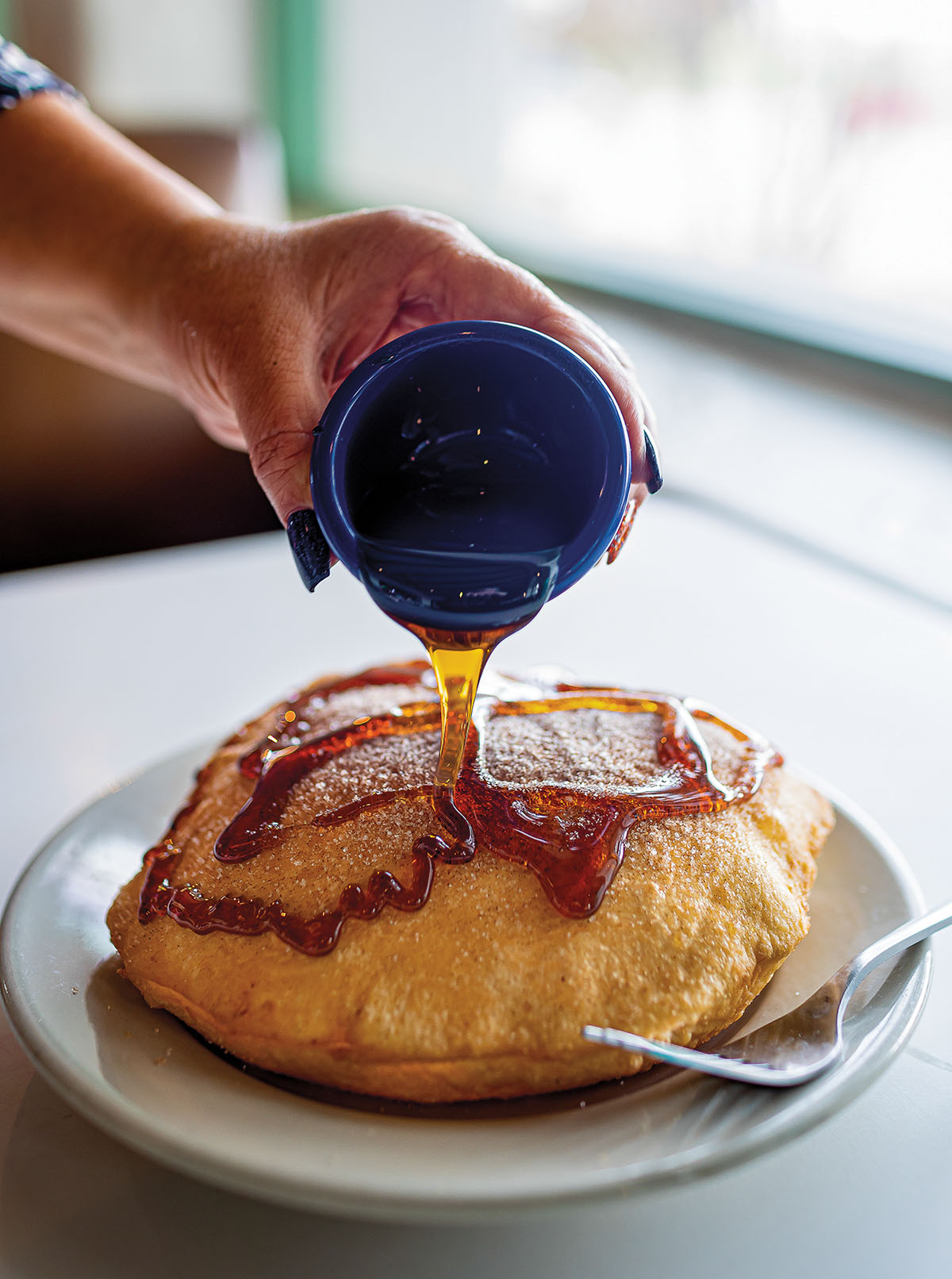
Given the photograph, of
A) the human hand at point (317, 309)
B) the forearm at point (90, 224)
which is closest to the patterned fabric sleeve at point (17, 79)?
the forearm at point (90, 224)

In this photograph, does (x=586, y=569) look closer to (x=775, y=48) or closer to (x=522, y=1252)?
(x=522, y=1252)

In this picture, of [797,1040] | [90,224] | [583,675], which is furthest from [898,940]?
[90,224]

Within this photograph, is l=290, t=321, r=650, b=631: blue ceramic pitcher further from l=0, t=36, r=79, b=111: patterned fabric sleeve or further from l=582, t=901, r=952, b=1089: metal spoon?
l=0, t=36, r=79, b=111: patterned fabric sleeve

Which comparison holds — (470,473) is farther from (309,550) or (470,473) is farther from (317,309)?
(317,309)

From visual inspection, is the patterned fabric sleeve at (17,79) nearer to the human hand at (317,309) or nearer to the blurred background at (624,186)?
the human hand at (317,309)

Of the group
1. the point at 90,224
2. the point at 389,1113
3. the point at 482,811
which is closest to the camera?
the point at 389,1113

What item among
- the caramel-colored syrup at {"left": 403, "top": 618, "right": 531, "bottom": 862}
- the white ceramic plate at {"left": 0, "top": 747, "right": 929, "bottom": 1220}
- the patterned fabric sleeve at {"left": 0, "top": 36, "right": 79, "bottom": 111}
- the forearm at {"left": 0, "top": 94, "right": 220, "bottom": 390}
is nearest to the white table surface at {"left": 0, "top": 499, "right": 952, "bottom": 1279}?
the white ceramic plate at {"left": 0, "top": 747, "right": 929, "bottom": 1220}

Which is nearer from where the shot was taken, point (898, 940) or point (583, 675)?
point (898, 940)
